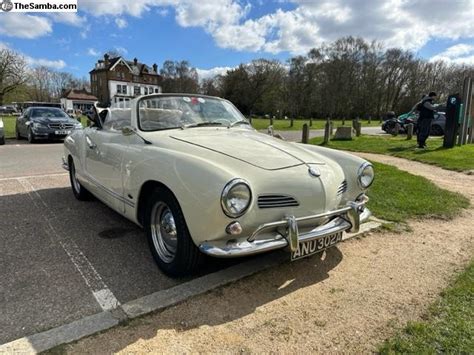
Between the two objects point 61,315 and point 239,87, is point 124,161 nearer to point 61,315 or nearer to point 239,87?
point 61,315

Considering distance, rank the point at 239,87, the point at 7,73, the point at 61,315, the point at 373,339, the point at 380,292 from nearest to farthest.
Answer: the point at 373,339
the point at 61,315
the point at 380,292
the point at 7,73
the point at 239,87

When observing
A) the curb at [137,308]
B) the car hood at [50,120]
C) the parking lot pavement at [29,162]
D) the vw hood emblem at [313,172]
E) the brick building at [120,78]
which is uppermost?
the brick building at [120,78]

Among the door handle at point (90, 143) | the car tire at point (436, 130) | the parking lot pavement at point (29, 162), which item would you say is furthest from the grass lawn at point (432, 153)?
the parking lot pavement at point (29, 162)

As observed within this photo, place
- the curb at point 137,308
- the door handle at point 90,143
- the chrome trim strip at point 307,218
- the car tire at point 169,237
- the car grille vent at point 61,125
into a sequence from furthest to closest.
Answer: the car grille vent at point 61,125, the door handle at point 90,143, the car tire at point 169,237, the chrome trim strip at point 307,218, the curb at point 137,308

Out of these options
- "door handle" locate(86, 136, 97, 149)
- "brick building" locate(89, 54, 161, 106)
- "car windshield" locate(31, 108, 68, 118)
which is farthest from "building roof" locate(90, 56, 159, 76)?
"door handle" locate(86, 136, 97, 149)

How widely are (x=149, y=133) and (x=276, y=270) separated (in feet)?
6.25

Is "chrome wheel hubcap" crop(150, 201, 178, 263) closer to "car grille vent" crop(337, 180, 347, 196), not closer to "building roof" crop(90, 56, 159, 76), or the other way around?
"car grille vent" crop(337, 180, 347, 196)

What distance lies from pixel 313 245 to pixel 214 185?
1.04 m

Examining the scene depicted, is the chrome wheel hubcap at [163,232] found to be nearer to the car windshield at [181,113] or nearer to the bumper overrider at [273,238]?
the bumper overrider at [273,238]

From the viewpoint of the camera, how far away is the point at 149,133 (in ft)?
11.8

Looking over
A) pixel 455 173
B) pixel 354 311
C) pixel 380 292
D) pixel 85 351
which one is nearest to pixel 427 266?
pixel 380 292

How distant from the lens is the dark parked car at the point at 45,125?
13938 mm

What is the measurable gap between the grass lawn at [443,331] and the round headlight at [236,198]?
1297 millimetres

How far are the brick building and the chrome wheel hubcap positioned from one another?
263 ft
